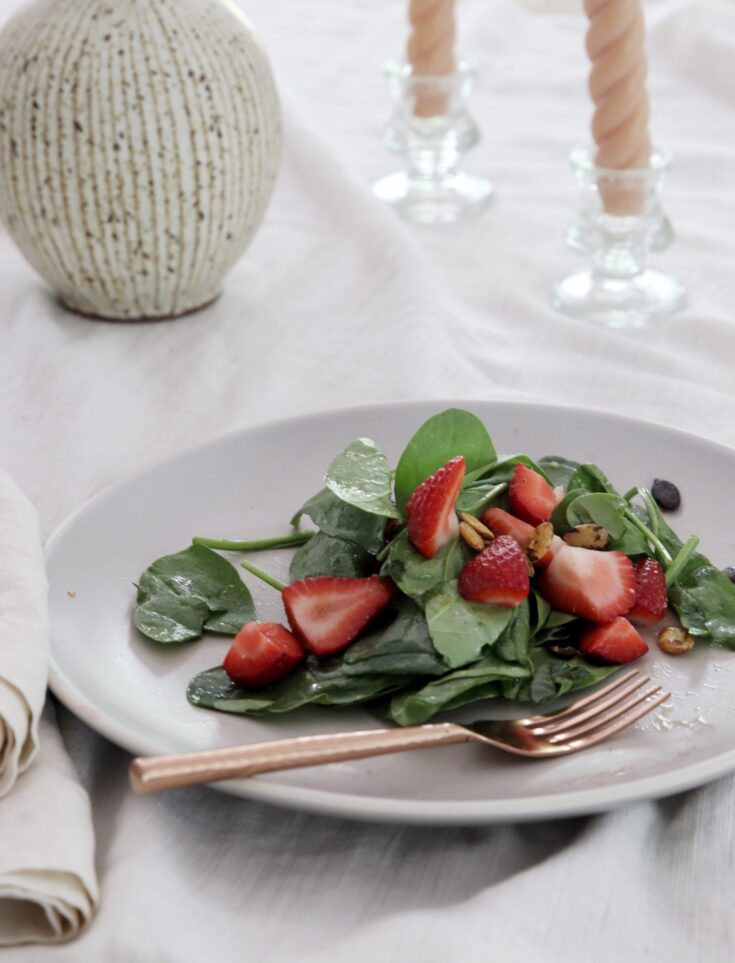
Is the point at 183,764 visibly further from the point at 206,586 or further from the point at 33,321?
the point at 33,321

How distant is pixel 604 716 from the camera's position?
765 mm

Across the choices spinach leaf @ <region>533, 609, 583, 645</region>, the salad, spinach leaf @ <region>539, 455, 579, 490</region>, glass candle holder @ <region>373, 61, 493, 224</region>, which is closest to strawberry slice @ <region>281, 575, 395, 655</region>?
the salad

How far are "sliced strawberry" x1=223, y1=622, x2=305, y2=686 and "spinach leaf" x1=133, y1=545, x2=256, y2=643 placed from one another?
68 mm

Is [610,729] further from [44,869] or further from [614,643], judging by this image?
[44,869]

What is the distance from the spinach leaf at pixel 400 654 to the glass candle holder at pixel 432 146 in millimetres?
1034

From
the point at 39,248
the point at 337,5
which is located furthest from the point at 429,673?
the point at 337,5

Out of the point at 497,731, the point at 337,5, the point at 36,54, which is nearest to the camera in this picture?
the point at 497,731

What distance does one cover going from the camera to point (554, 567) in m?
0.85

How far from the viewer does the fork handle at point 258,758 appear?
63 centimetres

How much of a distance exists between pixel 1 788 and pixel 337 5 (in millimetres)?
2064

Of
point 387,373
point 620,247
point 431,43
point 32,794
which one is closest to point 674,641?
point 32,794

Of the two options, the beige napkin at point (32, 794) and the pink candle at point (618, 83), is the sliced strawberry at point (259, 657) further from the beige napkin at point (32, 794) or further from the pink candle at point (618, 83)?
the pink candle at point (618, 83)

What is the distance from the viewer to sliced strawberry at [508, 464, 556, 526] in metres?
0.90

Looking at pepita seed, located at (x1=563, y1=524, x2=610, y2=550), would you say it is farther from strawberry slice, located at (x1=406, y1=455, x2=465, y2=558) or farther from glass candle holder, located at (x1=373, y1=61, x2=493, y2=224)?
glass candle holder, located at (x1=373, y1=61, x2=493, y2=224)
